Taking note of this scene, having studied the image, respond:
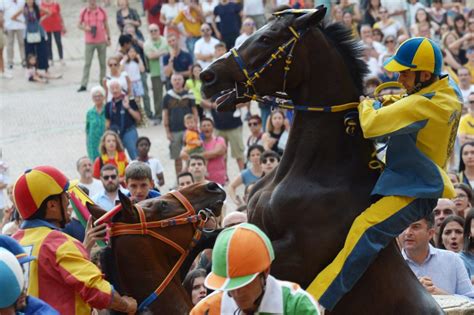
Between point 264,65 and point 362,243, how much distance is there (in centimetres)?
132

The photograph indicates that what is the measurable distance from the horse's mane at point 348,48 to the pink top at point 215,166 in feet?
34.7

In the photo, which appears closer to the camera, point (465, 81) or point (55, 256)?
point (55, 256)

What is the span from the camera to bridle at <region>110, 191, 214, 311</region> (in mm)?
7207

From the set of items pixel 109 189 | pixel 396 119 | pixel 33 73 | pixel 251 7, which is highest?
pixel 396 119

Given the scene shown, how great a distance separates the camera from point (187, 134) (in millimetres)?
18797

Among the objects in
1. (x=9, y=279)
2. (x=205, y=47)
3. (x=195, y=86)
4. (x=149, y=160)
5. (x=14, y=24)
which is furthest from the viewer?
(x=14, y=24)

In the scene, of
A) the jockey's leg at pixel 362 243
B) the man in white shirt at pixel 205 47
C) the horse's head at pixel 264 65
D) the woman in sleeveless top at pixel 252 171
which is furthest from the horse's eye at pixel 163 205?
the man in white shirt at pixel 205 47

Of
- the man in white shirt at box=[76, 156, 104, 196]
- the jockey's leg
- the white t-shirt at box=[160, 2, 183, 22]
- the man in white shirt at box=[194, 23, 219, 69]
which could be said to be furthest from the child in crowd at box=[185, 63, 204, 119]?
the jockey's leg

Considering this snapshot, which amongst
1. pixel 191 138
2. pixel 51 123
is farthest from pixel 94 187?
pixel 51 123

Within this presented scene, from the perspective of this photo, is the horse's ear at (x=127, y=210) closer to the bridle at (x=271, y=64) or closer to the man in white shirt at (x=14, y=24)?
the bridle at (x=271, y=64)

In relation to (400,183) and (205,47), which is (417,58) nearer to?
(400,183)

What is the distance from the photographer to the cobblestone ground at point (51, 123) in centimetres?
2202

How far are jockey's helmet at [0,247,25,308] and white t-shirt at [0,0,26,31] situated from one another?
20534 millimetres

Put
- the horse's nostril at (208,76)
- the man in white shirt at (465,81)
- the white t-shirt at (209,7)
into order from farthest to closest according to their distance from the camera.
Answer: the white t-shirt at (209,7), the man in white shirt at (465,81), the horse's nostril at (208,76)
